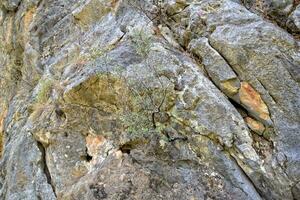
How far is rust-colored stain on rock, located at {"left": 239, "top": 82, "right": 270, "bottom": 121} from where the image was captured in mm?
5312

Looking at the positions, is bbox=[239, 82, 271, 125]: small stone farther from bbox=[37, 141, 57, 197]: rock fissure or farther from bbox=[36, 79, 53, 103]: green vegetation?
bbox=[36, 79, 53, 103]: green vegetation

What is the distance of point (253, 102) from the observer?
539 centimetres

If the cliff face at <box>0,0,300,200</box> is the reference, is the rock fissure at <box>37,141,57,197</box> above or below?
below

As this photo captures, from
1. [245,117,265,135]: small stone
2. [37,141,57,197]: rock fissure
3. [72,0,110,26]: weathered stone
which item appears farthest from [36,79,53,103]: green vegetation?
[245,117,265,135]: small stone

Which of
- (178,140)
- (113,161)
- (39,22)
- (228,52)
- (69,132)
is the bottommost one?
(39,22)

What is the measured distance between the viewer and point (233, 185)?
493cm

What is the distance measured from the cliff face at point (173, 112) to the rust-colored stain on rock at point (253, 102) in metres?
0.01

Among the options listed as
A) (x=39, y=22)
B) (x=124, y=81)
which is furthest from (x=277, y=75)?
(x=39, y=22)

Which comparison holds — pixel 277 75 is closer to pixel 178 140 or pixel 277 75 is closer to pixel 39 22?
→ pixel 178 140

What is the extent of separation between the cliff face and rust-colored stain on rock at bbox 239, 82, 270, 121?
0.5 inches

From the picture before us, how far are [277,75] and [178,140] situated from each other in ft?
5.26

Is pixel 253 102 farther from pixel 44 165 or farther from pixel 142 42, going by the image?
pixel 44 165

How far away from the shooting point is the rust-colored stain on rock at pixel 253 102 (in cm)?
531

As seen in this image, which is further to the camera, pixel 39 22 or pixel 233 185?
pixel 39 22
